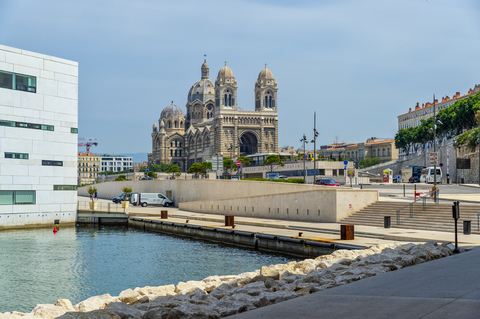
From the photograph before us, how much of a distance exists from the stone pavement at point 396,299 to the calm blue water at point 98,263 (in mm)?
10531

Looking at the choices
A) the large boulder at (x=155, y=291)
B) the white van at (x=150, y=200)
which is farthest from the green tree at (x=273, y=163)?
the large boulder at (x=155, y=291)

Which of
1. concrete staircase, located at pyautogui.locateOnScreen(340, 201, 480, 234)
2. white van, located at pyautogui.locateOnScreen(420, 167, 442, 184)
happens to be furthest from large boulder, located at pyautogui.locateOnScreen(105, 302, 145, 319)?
white van, located at pyautogui.locateOnScreen(420, 167, 442, 184)

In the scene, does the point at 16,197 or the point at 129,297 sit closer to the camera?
the point at 129,297

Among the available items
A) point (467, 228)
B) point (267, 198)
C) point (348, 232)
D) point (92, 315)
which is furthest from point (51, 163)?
point (92, 315)

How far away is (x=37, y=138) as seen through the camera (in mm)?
39000

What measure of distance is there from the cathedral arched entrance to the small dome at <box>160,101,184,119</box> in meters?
47.6

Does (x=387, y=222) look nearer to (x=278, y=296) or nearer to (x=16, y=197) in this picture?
(x=278, y=296)

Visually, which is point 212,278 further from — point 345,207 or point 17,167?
point 17,167

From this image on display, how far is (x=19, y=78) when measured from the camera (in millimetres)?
37812

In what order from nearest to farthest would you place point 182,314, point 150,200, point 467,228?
point 182,314 → point 467,228 → point 150,200

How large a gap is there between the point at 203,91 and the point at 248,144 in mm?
40780

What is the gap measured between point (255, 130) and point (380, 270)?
459ft

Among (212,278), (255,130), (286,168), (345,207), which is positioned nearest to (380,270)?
(212,278)

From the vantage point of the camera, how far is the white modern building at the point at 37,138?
1460 inches
